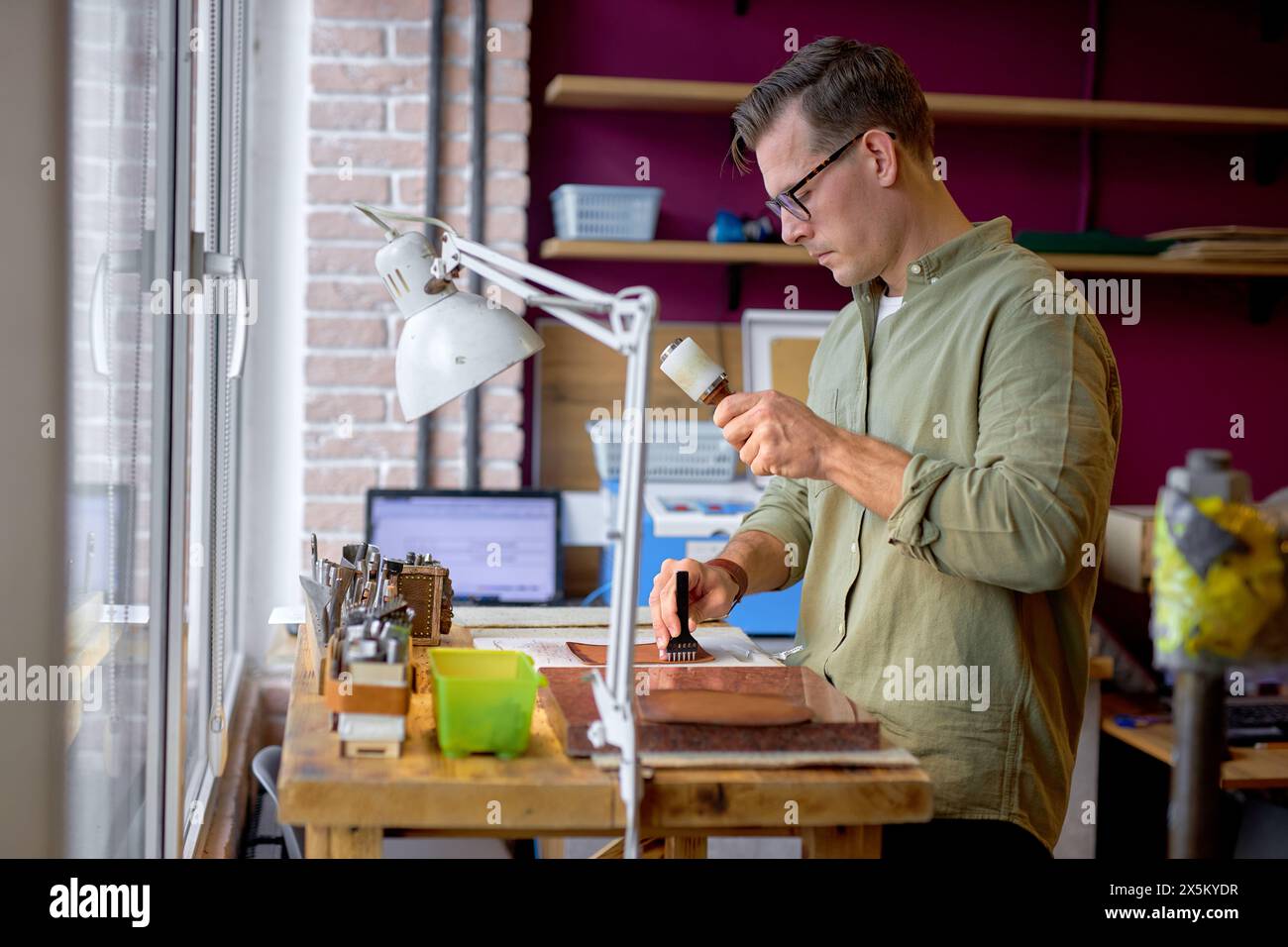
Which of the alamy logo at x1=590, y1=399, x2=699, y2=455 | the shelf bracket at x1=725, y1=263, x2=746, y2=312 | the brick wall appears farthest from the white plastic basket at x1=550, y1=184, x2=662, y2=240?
the alamy logo at x1=590, y1=399, x2=699, y2=455

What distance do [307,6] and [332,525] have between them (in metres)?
1.23

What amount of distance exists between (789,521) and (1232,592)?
1.30m

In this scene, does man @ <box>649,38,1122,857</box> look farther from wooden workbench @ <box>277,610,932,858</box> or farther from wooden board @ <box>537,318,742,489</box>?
wooden board @ <box>537,318,742,489</box>

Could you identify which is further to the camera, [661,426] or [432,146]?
[661,426]

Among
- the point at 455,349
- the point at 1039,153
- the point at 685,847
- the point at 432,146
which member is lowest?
the point at 685,847

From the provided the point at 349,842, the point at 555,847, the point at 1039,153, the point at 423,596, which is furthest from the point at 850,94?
the point at 1039,153

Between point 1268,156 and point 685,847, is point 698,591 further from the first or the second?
point 1268,156

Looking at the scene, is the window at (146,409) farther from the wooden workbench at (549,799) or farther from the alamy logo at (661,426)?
the alamy logo at (661,426)

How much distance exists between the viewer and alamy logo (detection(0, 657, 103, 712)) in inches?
40.6

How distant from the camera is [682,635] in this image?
1544 millimetres

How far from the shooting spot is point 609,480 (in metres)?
3.28

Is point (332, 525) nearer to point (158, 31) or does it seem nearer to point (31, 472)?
point (158, 31)
